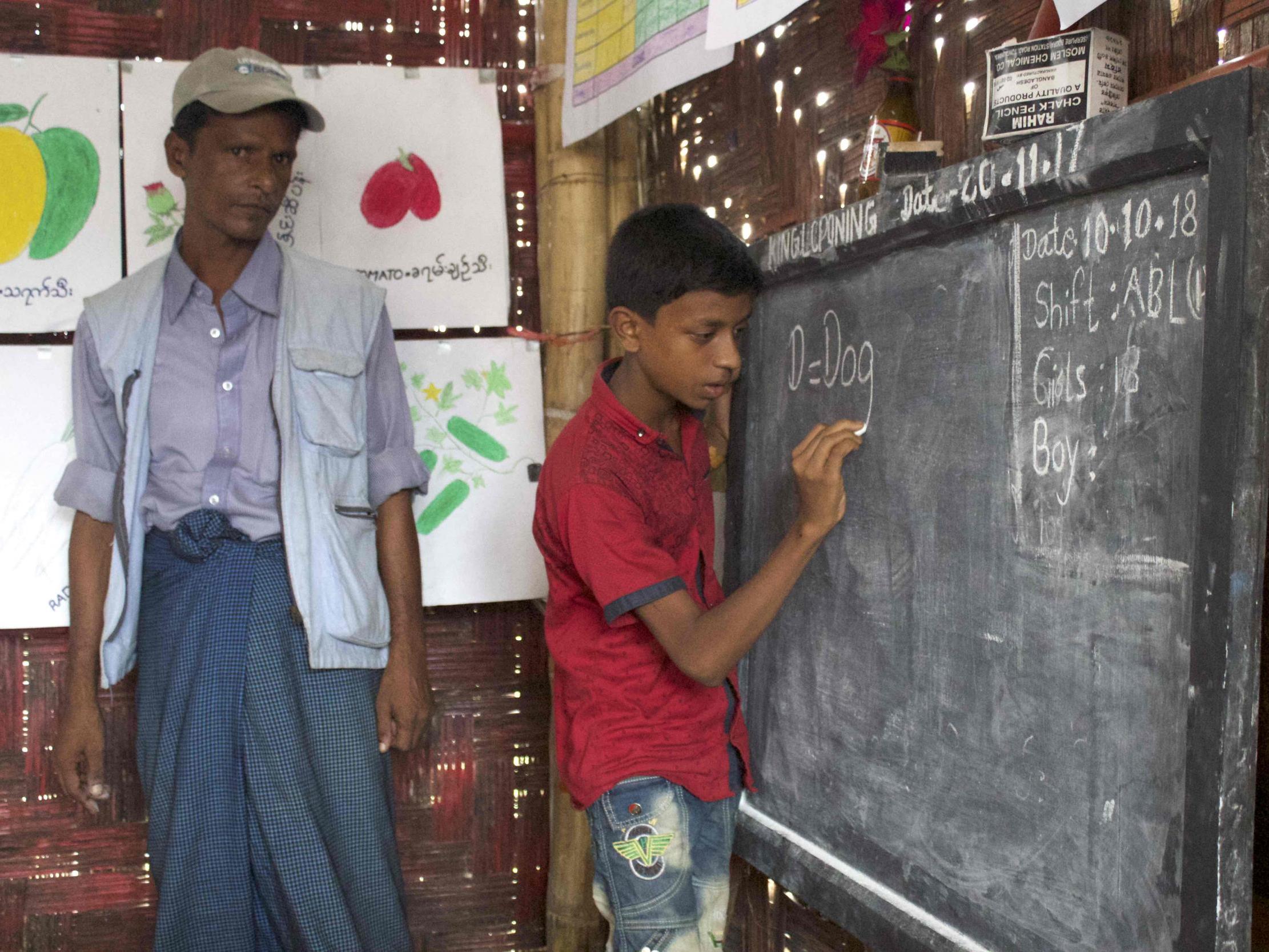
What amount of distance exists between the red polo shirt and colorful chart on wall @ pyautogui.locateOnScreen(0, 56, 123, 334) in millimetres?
1254

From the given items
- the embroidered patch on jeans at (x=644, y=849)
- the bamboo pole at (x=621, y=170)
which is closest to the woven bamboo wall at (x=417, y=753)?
the bamboo pole at (x=621, y=170)

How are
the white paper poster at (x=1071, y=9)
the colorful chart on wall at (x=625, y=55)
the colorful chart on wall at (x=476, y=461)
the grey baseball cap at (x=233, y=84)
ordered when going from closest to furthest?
the white paper poster at (x=1071, y=9), the colorful chart on wall at (x=625, y=55), the grey baseball cap at (x=233, y=84), the colorful chart on wall at (x=476, y=461)

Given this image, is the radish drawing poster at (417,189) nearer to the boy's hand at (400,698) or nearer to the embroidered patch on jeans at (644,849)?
the boy's hand at (400,698)

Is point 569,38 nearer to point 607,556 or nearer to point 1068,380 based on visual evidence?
point 607,556

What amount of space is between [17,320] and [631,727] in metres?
1.55

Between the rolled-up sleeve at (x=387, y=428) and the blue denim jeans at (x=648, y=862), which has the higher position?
the rolled-up sleeve at (x=387, y=428)

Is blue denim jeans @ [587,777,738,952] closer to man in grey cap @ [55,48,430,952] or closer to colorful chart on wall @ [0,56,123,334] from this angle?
man in grey cap @ [55,48,430,952]

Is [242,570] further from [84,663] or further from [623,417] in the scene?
[623,417]

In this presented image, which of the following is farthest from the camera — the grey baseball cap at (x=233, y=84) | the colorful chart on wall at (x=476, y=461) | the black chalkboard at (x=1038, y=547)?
the colorful chart on wall at (x=476, y=461)

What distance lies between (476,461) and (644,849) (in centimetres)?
111

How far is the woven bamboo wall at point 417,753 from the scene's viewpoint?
2373 mm

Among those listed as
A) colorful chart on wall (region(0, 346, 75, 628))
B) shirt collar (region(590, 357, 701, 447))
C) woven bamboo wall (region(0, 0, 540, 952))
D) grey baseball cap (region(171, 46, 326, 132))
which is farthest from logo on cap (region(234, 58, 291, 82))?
shirt collar (region(590, 357, 701, 447))

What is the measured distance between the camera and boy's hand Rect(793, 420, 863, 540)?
1317mm

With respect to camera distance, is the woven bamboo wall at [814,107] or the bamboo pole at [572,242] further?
the bamboo pole at [572,242]
